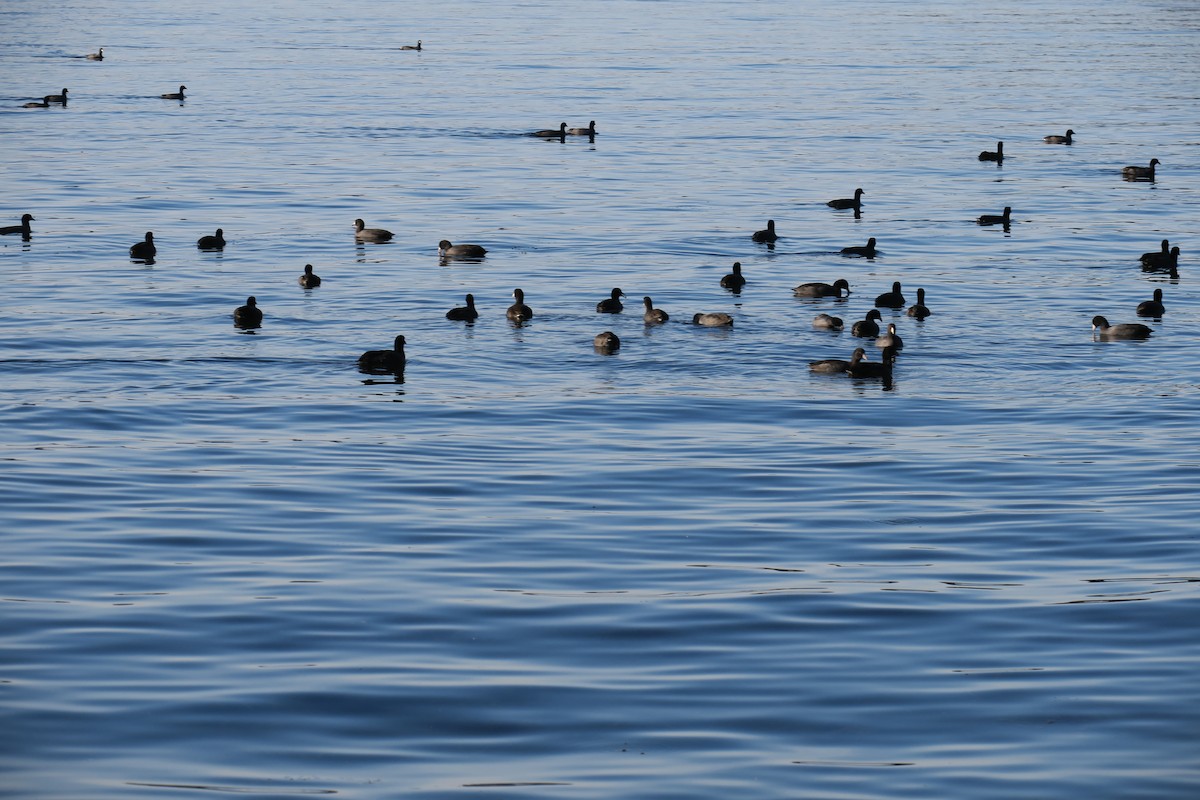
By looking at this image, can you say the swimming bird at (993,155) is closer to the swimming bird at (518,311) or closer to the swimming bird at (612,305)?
the swimming bird at (612,305)

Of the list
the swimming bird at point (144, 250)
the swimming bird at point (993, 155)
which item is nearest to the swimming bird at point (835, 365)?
the swimming bird at point (144, 250)

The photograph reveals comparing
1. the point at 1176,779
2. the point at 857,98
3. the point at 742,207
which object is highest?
the point at 857,98

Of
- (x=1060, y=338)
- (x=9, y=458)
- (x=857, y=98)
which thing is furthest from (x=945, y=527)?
(x=857, y=98)

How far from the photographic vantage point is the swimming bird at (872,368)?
1233 inches

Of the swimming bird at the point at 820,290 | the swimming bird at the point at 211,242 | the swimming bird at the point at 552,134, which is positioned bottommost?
the swimming bird at the point at 820,290

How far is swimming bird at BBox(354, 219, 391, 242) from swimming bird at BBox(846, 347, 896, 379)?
19135 millimetres

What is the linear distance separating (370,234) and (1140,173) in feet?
92.5

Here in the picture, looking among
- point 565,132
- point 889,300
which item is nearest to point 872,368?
point 889,300

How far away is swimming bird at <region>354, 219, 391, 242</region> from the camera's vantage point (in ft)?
156

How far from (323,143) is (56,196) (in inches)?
622

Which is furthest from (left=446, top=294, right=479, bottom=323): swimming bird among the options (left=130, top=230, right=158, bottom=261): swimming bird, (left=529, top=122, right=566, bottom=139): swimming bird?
(left=529, top=122, right=566, bottom=139): swimming bird

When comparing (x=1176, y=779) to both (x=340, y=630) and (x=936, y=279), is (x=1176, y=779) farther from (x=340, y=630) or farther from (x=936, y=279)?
(x=936, y=279)

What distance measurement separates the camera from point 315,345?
3434cm

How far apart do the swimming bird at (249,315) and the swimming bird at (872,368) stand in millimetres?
11541
